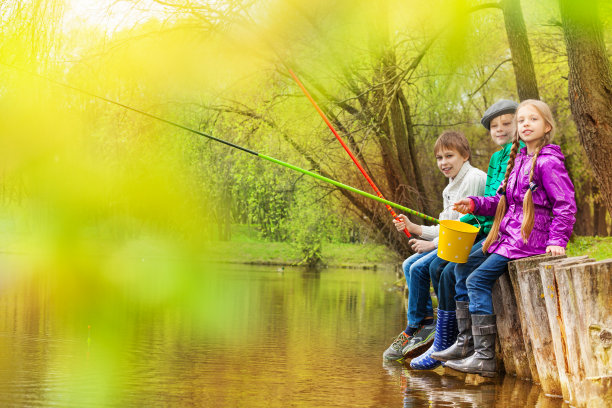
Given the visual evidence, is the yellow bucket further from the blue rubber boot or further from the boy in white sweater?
the boy in white sweater

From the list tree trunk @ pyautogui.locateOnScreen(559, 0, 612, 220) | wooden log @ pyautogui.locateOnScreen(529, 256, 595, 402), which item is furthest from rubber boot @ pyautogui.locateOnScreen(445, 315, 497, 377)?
tree trunk @ pyautogui.locateOnScreen(559, 0, 612, 220)

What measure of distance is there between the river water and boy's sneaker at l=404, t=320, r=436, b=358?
0.23 m

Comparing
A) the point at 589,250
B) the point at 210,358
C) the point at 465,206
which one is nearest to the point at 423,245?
the point at 465,206

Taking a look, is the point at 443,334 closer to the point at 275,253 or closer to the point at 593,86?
the point at 593,86

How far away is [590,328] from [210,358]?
8.97 ft

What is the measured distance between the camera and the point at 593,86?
7227 millimetres

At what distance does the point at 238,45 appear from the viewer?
10.7 metres

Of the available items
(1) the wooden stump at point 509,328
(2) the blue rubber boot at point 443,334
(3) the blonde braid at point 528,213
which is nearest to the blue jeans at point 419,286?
(2) the blue rubber boot at point 443,334

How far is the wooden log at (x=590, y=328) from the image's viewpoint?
14.1ft

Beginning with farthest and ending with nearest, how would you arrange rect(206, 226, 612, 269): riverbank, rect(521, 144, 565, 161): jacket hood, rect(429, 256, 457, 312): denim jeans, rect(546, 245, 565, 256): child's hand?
rect(206, 226, 612, 269): riverbank
rect(429, 256, 457, 312): denim jeans
rect(521, 144, 565, 161): jacket hood
rect(546, 245, 565, 256): child's hand

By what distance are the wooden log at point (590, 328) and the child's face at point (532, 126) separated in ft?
3.52

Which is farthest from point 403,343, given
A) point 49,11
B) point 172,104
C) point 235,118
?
point 235,118

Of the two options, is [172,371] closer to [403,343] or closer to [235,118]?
[403,343]

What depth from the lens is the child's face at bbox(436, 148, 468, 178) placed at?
639 centimetres
